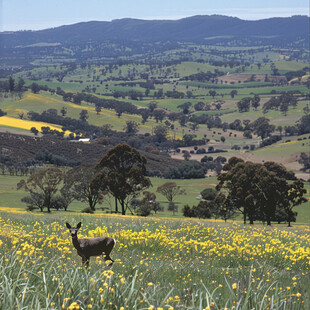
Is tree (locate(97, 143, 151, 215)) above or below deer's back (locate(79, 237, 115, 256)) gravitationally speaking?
below

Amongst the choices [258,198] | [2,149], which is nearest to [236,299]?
[258,198]

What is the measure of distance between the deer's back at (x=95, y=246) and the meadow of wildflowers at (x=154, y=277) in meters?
0.29

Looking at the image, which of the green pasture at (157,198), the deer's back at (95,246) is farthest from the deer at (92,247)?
the green pasture at (157,198)

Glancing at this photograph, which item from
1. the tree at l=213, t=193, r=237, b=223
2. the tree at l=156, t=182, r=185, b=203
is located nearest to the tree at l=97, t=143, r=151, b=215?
the tree at l=213, t=193, r=237, b=223

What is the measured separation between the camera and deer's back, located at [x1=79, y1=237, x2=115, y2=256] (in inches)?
352

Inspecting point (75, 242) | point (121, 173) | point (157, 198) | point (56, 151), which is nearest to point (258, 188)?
point (121, 173)

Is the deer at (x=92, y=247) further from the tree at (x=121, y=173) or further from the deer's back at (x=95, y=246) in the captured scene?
the tree at (x=121, y=173)

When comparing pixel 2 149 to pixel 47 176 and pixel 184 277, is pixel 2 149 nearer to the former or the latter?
pixel 47 176

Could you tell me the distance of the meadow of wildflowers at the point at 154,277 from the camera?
20.5ft

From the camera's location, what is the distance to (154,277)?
8688mm

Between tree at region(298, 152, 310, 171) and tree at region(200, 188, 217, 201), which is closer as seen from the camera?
tree at region(200, 188, 217, 201)

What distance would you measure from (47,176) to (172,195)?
43.4 meters

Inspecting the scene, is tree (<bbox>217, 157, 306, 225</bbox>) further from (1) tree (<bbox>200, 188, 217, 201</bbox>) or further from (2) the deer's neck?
(1) tree (<bbox>200, 188, 217, 201</bbox>)

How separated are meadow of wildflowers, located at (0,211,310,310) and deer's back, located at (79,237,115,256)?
0.96ft
